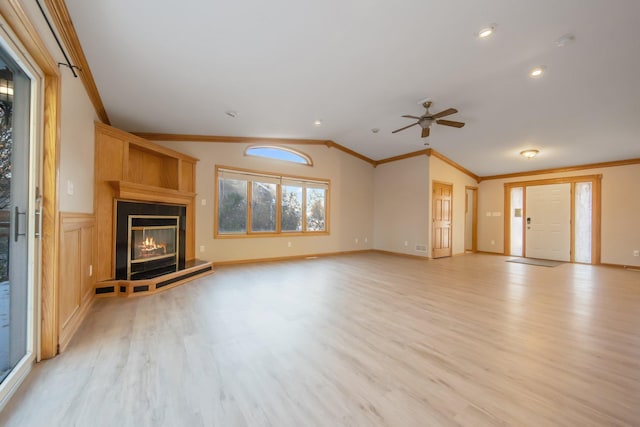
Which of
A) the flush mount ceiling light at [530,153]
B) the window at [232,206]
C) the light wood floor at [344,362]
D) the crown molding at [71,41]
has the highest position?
the crown molding at [71,41]

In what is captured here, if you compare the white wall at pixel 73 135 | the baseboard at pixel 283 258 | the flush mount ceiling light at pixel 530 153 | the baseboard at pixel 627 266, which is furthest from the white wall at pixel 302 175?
the baseboard at pixel 627 266

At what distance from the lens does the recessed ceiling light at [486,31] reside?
8.27ft

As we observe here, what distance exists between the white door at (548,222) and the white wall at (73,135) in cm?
923

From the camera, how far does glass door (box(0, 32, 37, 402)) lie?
4.99 ft

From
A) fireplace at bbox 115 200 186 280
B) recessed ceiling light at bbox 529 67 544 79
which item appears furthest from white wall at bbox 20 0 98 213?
recessed ceiling light at bbox 529 67 544 79

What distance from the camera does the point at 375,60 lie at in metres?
3.02

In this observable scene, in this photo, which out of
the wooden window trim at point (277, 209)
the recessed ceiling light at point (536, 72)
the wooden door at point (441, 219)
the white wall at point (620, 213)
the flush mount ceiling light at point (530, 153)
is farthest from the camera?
the wooden door at point (441, 219)

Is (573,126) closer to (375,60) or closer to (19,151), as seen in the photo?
(375,60)

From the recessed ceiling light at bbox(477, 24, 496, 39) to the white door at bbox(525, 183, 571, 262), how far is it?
19.5 ft

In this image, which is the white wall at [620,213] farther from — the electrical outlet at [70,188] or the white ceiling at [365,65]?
the electrical outlet at [70,188]

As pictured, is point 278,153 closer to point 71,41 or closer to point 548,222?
point 71,41

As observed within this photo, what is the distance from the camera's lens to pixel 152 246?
409cm

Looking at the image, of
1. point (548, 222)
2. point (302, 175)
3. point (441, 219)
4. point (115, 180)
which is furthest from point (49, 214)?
point (548, 222)

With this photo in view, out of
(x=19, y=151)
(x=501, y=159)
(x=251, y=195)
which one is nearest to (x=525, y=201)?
(x=501, y=159)
